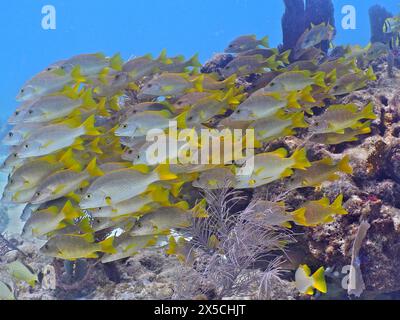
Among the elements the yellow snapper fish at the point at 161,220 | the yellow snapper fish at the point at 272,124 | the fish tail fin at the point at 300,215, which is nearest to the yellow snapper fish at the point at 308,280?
the fish tail fin at the point at 300,215

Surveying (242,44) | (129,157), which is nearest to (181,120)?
(129,157)

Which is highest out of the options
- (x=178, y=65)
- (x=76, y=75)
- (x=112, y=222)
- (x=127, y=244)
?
(x=178, y=65)

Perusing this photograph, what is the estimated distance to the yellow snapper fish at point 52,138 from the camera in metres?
3.78

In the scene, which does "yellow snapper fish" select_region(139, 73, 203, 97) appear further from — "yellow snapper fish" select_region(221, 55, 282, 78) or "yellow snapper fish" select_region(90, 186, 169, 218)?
"yellow snapper fish" select_region(90, 186, 169, 218)

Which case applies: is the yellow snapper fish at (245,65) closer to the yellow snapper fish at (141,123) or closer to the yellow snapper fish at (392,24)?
the yellow snapper fish at (141,123)

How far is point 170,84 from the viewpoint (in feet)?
17.0

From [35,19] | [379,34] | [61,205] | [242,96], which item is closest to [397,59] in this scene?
[379,34]

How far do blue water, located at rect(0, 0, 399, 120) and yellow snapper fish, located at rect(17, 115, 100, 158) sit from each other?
510ft

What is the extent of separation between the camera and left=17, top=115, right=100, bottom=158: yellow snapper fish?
3.78 meters

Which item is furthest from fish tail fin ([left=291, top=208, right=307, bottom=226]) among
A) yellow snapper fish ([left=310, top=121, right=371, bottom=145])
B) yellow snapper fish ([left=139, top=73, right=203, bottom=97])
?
yellow snapper fish ([left=139, top=73, right=203, bottom=97])

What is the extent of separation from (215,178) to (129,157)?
35.0 inches

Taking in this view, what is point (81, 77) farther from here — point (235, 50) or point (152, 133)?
point (235, 50)

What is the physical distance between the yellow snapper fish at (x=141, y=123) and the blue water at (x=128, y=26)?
154969 millimetres

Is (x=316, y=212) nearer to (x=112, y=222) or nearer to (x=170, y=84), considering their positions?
(x=112, y=222)
